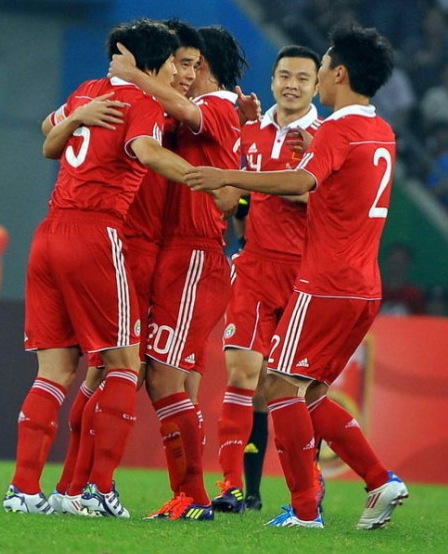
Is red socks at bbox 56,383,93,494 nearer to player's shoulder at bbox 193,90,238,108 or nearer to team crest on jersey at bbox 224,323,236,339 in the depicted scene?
team crest on jersey at bbox 224,323,236,339

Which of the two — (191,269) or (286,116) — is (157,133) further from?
(286,116)

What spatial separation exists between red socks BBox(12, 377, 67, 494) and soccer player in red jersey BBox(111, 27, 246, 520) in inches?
21.7

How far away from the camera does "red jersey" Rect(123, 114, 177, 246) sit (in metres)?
6.36

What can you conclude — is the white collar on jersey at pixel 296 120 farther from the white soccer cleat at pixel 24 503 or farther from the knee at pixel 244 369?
the white soccer cleat at pixel 24 503

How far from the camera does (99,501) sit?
230 inches

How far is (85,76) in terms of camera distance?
14.1 meters

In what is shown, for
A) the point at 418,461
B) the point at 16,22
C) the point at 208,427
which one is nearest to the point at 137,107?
the point at 208,427

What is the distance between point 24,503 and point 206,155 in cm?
179

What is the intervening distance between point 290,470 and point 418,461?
480 cm

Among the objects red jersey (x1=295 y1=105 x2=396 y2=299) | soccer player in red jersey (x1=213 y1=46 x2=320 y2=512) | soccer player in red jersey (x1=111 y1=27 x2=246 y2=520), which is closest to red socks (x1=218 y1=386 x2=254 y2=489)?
soccer player in red jersey (x1=213 y1=46 x2=320 y2=512)

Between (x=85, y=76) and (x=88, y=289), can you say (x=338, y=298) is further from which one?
(x=85, y=76)

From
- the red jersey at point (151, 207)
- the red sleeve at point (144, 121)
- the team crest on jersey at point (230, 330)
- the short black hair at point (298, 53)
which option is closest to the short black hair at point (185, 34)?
the red jersey at point (151, 207)

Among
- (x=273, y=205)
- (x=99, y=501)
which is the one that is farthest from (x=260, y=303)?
(x=99, y=501)

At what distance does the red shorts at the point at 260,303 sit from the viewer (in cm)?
714
